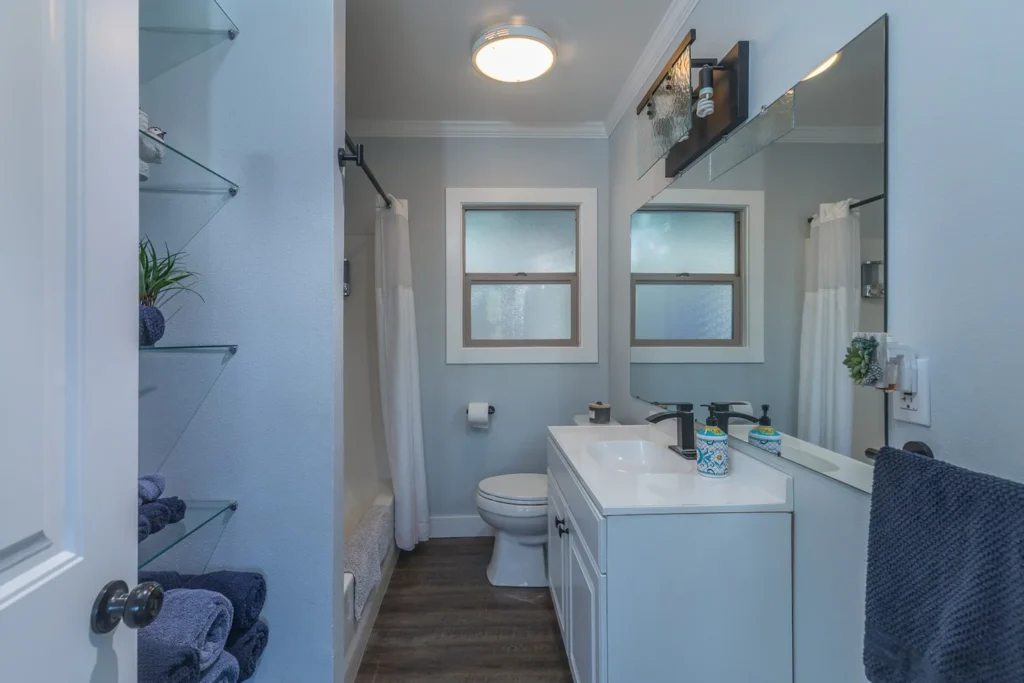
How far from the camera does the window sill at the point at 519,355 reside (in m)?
2.61

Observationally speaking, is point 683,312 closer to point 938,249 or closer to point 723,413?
point 723,413

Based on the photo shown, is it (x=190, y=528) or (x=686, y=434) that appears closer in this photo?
(x=190, y=528)

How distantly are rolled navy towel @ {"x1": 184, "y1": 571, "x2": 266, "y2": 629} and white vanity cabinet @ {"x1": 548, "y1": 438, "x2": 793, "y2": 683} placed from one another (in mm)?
885

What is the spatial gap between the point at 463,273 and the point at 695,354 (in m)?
1.47

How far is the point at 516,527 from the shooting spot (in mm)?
2047

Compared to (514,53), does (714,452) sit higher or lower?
lower

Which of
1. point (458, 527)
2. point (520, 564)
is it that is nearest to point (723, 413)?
point (520, 564)

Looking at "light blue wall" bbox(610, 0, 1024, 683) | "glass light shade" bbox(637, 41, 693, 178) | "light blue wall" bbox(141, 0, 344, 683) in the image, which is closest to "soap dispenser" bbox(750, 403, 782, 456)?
"light blue wall" bbox(610, 0, 1024, 683)

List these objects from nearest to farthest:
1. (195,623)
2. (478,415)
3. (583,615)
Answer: (195,623), (583,615), (478,415)

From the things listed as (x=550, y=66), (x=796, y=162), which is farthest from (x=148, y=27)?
(x=796, y=162)

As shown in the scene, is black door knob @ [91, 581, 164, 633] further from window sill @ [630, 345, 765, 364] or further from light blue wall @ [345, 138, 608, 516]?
light blue wall @ [345, 138, 608, 516]

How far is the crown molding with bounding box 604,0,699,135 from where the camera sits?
1698mm

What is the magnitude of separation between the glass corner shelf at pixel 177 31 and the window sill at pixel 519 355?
171cm

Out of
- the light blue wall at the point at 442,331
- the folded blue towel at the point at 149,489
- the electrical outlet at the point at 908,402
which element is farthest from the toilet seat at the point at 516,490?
the electrical outlet at the point at 908,402
